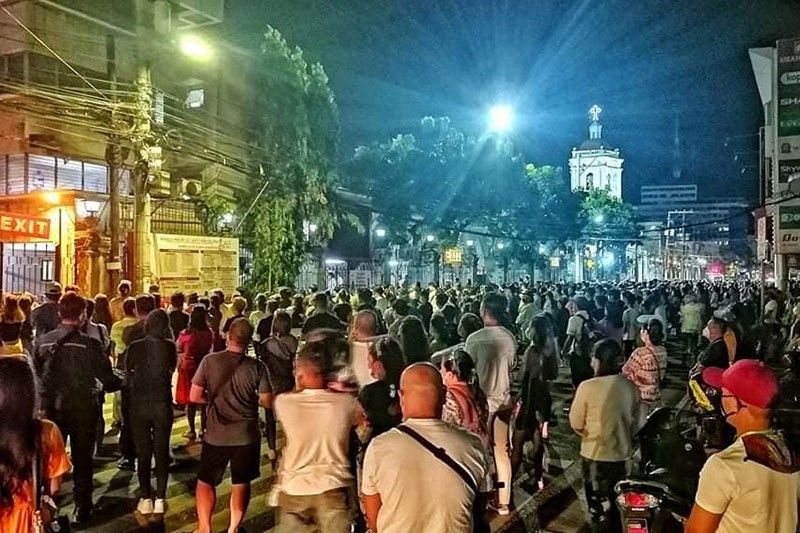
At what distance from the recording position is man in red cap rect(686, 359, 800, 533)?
10.5 feet

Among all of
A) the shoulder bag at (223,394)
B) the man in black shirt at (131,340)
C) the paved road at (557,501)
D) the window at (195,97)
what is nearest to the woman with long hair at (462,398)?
the paved road at (557,501)

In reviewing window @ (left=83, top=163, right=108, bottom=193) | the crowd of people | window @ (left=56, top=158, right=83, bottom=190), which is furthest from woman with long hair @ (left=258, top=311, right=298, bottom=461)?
window @ (left=83, top=163, right=108, bottom=193)

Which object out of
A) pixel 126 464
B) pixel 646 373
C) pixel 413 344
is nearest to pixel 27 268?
pixel 126 464

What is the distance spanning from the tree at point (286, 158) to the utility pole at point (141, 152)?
891cm

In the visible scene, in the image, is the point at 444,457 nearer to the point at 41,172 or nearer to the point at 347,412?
the point at 347,412

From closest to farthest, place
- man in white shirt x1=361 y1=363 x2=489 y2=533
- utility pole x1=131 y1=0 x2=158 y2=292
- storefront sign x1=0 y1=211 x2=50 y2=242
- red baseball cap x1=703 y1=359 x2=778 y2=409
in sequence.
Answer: red baseball cap x1=703 y1=359 x2=778 y2=409 < man in white shirt x1=361 y1=363 x2=489 y2=533 < storefront sign x1=0 y1=211 x2=50 y2=242 < utility pole x1=131 y1=0 x2=158 y2=292

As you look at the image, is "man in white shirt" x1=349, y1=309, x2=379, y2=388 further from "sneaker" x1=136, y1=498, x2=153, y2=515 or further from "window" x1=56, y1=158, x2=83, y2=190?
"window" x1=56, y1=158, x2=83, y2=190

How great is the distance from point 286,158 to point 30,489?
2247 centimetres

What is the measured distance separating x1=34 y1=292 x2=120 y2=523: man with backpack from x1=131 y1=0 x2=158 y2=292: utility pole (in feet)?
28.6

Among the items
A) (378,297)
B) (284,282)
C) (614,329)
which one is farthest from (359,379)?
(284,282)

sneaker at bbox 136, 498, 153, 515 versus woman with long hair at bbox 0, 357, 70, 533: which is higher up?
woman with long hair at bbox 0, 357, 70, 533

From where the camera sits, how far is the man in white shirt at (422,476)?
11.4ft

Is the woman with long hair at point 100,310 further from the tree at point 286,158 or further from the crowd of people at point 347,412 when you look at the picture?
the tree at point 286,158

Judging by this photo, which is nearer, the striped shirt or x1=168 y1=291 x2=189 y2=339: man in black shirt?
the striped shirt
